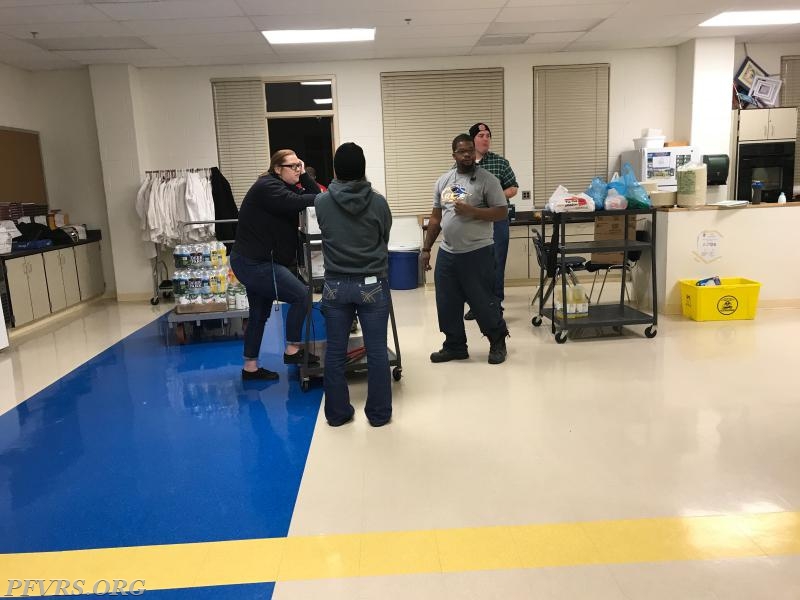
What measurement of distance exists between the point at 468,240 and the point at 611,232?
8.46 feet

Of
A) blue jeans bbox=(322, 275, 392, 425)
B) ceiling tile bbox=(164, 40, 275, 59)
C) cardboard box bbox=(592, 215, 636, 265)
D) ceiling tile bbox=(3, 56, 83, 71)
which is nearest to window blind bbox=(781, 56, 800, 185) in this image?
cardboard box bbox=(592, 215, 636, 265)

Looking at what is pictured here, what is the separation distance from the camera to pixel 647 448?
9.81 feet

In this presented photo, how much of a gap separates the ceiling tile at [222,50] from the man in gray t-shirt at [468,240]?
375cm

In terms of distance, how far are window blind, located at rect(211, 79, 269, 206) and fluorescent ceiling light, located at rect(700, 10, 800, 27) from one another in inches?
211

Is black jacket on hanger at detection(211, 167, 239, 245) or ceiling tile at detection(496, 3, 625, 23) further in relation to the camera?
black jacket on hanger at detection(211, 167, 239, 245)

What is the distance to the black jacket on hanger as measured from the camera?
767 centimetres

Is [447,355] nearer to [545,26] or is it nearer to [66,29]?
[545,26]

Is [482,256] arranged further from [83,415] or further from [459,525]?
[83,415]

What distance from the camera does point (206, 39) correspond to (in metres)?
→ 6.54

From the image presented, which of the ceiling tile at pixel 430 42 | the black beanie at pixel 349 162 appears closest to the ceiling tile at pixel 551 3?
the ceiling tile at pixel 430 42

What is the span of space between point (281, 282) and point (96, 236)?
5038 mm

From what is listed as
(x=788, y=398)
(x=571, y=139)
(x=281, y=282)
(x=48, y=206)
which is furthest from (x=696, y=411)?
(x=48, y=206)

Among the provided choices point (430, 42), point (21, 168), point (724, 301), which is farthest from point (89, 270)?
point (724, 301)

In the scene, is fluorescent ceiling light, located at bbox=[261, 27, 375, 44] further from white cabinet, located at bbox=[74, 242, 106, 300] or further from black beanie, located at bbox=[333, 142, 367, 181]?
black beanie, located at bbox=[333, 142, 367, 181]
